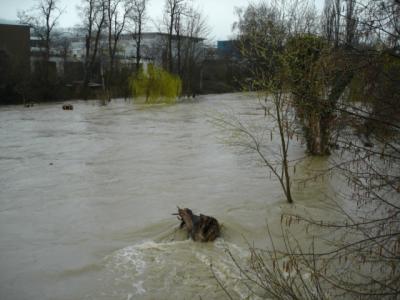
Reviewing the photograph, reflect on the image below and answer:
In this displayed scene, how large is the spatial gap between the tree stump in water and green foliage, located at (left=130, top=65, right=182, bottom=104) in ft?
90.4

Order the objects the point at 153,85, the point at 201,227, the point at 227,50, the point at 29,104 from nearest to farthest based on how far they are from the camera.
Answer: the point at 201,227 → the point at 153,85 → the point at 29,104 → the point at 227,50

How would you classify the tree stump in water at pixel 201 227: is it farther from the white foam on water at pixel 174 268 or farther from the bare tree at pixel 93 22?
the bare tree at pixel 93 22

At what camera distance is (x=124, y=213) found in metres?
9.33

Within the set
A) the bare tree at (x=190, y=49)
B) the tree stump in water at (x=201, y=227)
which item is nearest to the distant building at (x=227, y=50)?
the bare tree at (x=190, y=49)

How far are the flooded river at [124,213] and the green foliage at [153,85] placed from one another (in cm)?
1696

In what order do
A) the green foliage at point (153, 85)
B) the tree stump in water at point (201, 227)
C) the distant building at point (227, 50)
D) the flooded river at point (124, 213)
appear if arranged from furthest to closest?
the distant building at point (227, 50)
the green foliage at point (153, 85)
the tree stump in water at point (201, 227)
the flooded river at point (124, 213)

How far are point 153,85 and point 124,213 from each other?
2668cm

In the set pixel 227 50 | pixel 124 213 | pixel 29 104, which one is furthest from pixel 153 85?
pixel 227 50

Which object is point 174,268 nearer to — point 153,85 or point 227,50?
point 153,85

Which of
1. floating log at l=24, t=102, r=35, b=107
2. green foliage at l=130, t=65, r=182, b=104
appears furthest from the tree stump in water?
floating log at l=24, t=102, r=35, b=107

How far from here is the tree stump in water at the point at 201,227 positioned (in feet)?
25.5

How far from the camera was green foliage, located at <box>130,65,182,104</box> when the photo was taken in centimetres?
3484

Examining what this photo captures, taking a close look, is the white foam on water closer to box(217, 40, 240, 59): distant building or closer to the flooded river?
the flooded river

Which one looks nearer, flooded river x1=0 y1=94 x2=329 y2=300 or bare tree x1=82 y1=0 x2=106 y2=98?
flooded river x1=0 y1=94 x2=329 y2=300
